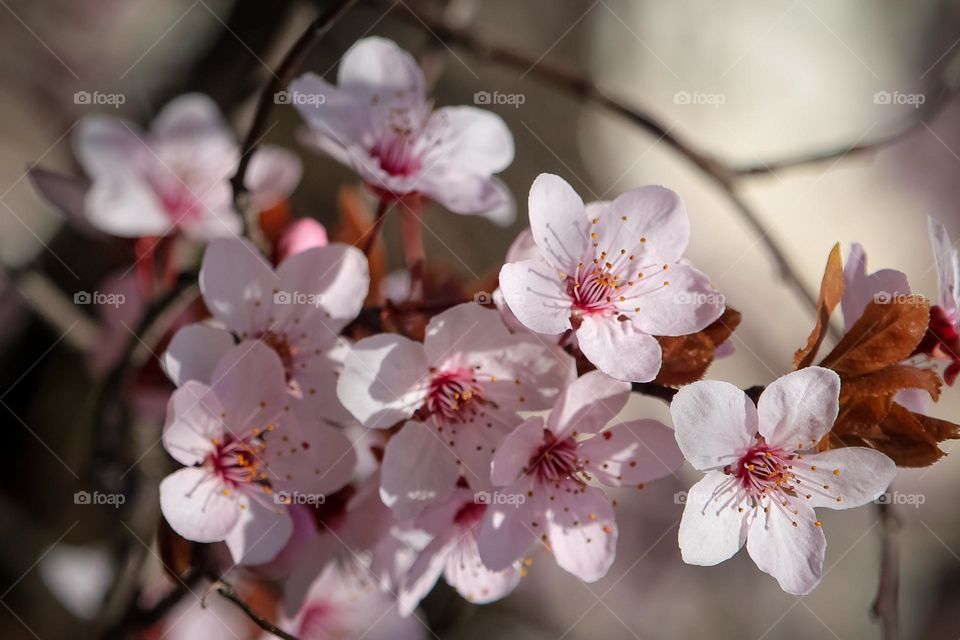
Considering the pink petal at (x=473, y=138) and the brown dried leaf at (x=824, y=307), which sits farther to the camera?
the pink petal at (x=473, y=138)

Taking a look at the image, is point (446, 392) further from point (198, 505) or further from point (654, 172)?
point (654, 172)

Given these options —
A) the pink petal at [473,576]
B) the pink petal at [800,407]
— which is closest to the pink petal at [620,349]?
the pink petal at [800,407]

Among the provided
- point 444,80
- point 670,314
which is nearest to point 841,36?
point 444,80

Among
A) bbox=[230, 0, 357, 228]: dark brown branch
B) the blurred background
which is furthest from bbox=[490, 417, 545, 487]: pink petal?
the blurred background

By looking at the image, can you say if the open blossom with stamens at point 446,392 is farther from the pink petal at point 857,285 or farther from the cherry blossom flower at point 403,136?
the pink petal at point 857,285

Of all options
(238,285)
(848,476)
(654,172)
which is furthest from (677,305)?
(654,172)
